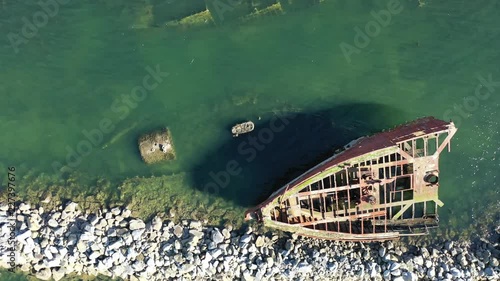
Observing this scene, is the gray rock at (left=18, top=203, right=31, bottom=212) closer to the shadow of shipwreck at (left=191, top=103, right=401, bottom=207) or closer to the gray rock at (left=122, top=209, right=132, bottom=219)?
the gray rock at (left=122, top=209, right=132, bottom=219)

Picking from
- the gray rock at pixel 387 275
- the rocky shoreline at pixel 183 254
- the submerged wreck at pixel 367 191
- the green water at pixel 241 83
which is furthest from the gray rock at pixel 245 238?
the gray rock at pixel 387 275

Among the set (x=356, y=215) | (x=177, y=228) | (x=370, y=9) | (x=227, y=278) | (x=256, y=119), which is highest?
(x=370, y=9)

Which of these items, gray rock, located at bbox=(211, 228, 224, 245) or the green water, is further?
gray rock, located at bbox=(211, 228, 224, 245)

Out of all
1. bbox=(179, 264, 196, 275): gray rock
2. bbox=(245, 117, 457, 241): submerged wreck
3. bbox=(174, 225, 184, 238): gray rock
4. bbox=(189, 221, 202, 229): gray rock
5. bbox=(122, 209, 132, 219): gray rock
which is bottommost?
bbox=(179, 264, 196, 275): gray rock

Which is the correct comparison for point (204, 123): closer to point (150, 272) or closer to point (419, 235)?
point (150, 272)

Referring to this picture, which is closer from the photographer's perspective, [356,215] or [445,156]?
[356,215]

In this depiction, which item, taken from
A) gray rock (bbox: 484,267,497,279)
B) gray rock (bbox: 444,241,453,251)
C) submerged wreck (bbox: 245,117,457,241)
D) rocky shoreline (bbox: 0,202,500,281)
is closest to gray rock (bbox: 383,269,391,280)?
rocky shoreline (bbox: 0,202,500,281)

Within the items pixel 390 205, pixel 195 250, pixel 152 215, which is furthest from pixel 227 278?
pixel 390 205

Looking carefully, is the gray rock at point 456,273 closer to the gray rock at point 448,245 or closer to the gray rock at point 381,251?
the gray rock at point 448,245
